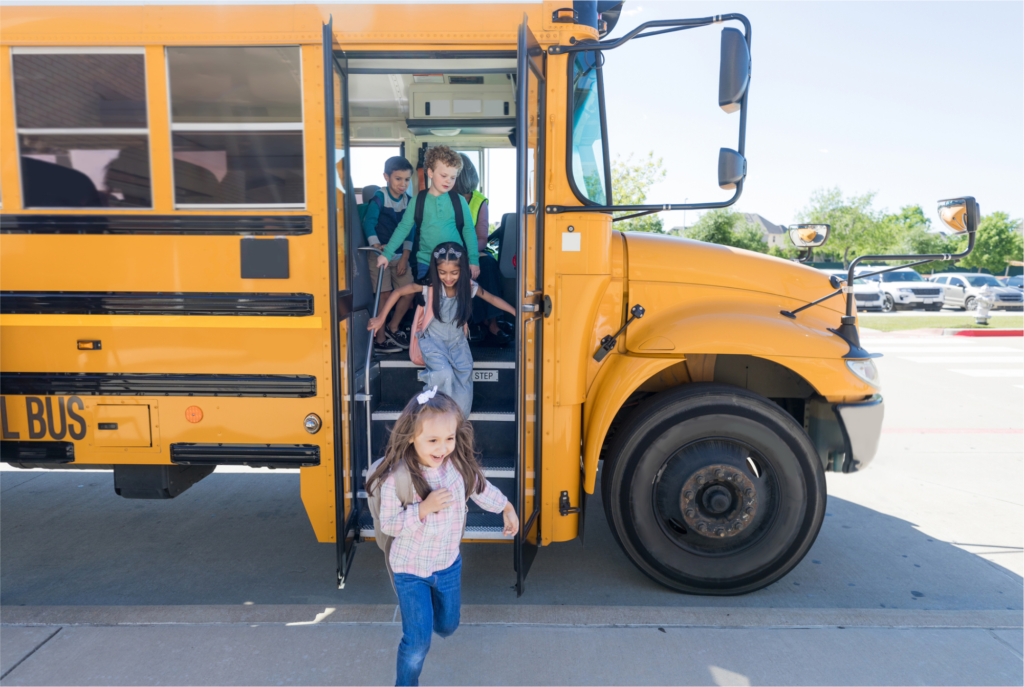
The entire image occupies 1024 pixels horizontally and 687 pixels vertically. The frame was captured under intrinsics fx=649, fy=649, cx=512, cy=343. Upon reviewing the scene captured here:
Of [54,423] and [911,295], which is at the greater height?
[911,295]

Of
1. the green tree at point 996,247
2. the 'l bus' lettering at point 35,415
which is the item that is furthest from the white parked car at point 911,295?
the green tree at point 996,247

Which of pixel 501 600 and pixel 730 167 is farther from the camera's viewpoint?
pixel 501 600

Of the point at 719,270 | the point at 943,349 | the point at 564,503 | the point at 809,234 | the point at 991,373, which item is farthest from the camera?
the point at 943,349

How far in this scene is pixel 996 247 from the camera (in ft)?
151

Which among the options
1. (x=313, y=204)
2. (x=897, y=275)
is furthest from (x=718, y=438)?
(x=897, y=275)

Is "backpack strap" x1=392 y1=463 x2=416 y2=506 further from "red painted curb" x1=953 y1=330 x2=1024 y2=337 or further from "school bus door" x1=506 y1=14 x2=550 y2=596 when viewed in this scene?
"red painted curb" x1=953 y1=330 x2=1024 y2=337

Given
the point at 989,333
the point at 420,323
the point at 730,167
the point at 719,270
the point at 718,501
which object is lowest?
the point at 989,333

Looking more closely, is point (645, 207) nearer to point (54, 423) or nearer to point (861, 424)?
point (861, 424)

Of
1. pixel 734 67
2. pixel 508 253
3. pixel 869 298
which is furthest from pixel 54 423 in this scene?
pixel 869 298

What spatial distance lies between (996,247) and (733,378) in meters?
54.8

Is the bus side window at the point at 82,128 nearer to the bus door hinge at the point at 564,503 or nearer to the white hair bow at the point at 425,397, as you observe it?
the white hair bow at the point at 425,397

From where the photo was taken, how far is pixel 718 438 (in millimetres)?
3000

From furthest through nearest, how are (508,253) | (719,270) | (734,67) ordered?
(508,253) < (719,270) < (734,67)

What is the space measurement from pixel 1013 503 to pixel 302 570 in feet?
14.8
